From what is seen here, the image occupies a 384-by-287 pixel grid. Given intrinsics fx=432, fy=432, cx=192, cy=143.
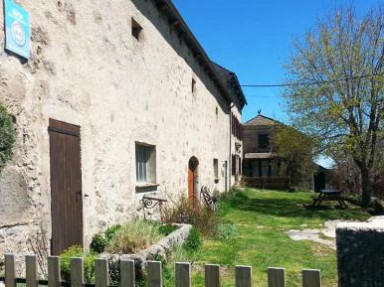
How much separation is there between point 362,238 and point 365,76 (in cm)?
1557

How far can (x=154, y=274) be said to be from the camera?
8.70 ft

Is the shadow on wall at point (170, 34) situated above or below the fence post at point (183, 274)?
above

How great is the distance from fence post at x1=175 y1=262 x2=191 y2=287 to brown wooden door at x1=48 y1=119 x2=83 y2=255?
313 cm

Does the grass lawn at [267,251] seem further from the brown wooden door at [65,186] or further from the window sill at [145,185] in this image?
the brown wooden door at [65,186]

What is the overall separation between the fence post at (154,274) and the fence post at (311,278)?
2.82 feet

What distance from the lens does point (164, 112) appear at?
10.4 m

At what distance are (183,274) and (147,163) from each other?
7.03 m

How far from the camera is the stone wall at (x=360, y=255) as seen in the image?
197 centimetres

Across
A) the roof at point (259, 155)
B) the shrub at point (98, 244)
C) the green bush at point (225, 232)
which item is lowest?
the green bush at point (225, 232)

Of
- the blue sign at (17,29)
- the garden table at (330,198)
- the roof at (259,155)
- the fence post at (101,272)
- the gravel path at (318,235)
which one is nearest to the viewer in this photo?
the fence post at (101,272)

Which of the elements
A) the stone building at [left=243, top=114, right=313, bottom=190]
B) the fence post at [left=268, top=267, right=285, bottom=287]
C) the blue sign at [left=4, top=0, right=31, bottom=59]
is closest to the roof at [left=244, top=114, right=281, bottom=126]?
the stone building at [left=243, top=114, right=313, bottom=190]

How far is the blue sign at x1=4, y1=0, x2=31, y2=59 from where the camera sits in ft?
15.0

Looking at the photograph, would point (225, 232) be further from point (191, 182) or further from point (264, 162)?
point (264, 162)

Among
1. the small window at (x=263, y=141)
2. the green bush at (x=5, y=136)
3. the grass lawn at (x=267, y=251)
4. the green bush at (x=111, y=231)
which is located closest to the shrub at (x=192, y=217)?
the grass lawn at (x=267, y=251)
